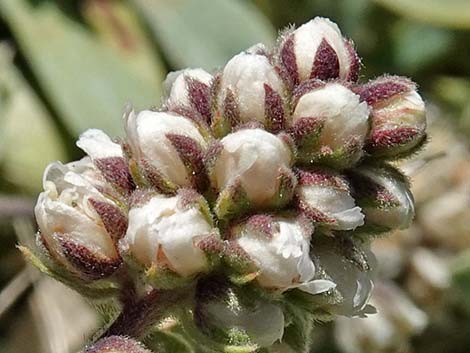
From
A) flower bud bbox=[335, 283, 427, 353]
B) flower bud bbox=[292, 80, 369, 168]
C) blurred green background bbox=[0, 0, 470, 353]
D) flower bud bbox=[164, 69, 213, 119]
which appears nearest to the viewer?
flower bud bbox=[292, 80, 369, 168]

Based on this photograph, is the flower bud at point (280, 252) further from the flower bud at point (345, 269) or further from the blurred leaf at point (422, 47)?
the blurred leaf at point (422, 47)

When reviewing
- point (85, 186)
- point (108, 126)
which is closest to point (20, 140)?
point (108, 126)

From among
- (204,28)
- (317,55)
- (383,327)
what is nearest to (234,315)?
(317,55)

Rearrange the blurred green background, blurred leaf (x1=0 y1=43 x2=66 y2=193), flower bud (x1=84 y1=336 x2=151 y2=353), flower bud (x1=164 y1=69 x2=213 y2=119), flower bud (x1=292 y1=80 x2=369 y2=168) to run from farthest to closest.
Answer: blurred leaf (x1=0 y1=43 x2=66 y2=193), the blurred green background, flower bud (x1=164 y1=69 x2=213 y2=119), flower bud (x1=292 y1=80 x2=369 y2=168), flower bud (x1=84 y1=336 x2=151 y2=353)

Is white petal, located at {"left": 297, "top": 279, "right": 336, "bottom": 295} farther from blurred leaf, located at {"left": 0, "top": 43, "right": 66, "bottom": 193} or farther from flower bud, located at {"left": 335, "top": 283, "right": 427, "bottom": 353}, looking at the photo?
blurred leaf, located at {"left": 0, "top": 43, "right": 66, "bottom": 193}

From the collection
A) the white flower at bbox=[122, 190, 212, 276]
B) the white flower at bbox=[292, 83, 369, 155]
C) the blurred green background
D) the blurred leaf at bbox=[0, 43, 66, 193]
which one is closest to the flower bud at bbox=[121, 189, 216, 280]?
the white flower at bbox=[122, 190, 212, 276]

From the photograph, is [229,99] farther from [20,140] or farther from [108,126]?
[20,140]
